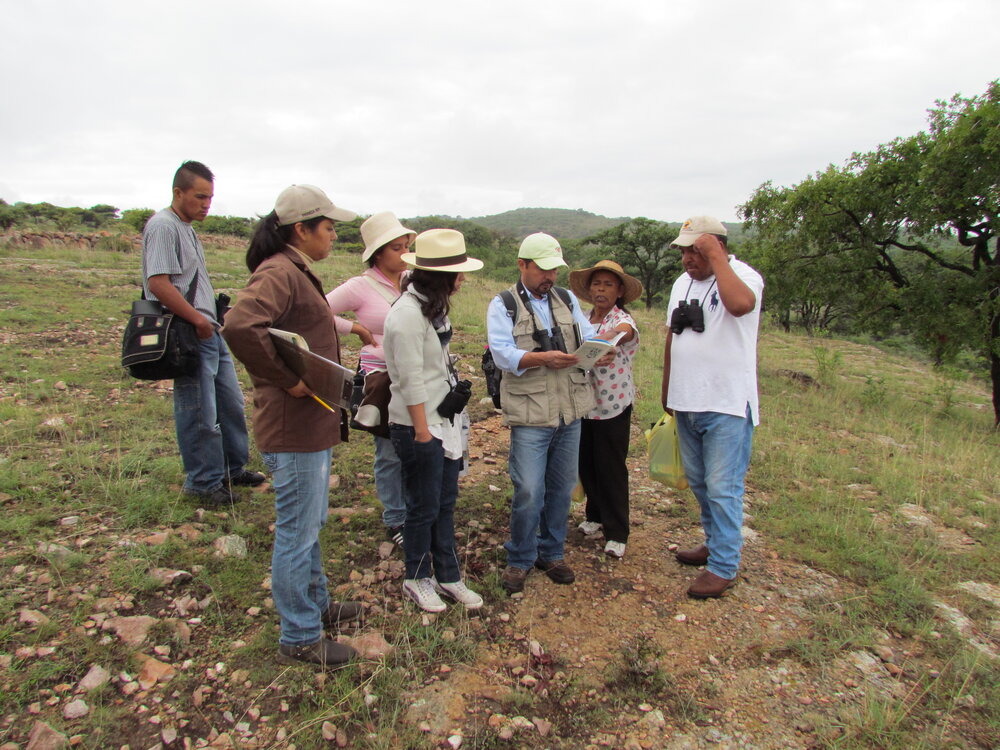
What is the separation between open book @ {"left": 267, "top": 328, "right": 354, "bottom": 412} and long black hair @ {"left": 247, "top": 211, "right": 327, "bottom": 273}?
0.34 metres

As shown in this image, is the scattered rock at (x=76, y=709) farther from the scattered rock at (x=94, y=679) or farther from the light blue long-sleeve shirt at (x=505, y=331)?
the light blue long-sleeve shirt at (x=505, y=331)

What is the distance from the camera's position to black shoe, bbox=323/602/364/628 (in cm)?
266

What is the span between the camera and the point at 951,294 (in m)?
10.2

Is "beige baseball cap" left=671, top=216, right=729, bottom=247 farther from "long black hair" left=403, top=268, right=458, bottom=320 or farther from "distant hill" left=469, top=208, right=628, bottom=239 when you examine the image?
"distant hill" left=469, top=208, right=628, bottom=239

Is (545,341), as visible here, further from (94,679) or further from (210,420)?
(94,679)

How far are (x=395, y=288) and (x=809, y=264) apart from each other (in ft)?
36.2

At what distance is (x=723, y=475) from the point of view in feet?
9.87

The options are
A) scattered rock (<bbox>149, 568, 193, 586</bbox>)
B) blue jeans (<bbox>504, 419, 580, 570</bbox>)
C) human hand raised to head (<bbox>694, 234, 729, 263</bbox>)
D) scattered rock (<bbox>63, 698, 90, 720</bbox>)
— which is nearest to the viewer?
scattered rock (<bbox>63, 698, 90, 720</bbox>)

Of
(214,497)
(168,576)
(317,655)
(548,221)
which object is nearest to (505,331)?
(317,655)

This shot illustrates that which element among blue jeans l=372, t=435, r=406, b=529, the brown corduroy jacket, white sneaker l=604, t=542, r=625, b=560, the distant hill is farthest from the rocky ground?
the distant hill

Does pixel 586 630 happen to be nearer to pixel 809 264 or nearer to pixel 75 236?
pixel 809 264

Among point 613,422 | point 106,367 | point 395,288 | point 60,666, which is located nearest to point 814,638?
point 613,422

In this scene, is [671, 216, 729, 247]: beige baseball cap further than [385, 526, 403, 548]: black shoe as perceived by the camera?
No

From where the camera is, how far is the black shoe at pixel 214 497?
3514mm
